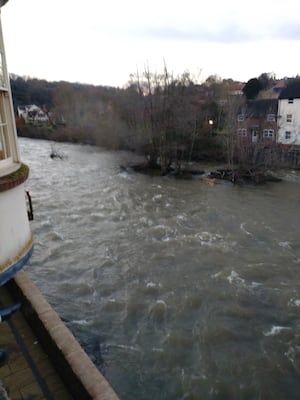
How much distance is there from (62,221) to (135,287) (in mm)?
6000

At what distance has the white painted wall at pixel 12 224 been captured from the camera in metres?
4.52

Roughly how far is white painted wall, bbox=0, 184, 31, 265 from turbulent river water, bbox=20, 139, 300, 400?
8.99 ft

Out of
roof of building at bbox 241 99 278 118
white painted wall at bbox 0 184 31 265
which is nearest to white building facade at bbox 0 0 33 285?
white painted wall at bbox 0 184 31 265

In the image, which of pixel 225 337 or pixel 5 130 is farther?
pixel 225 337

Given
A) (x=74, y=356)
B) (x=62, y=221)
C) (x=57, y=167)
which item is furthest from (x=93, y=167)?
(x=74, y=356)

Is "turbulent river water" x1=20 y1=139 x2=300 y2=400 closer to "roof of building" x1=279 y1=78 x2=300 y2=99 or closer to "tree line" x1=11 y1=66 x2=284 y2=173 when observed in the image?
"tree line" x1=11 y1=66 x2=284 y2=173

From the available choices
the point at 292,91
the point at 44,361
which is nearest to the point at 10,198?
the point at 44,361

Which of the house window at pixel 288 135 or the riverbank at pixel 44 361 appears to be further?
the house window at pixel 288 135

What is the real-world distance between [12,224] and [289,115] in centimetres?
3072

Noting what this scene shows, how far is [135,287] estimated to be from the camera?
853 cm

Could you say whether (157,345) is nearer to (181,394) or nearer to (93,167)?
(181,394)

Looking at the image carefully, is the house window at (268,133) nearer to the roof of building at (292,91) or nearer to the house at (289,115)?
the house at (289,115)

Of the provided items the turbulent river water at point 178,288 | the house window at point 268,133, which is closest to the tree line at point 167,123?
the house window at point 268,133

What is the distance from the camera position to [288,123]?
30250 mm
